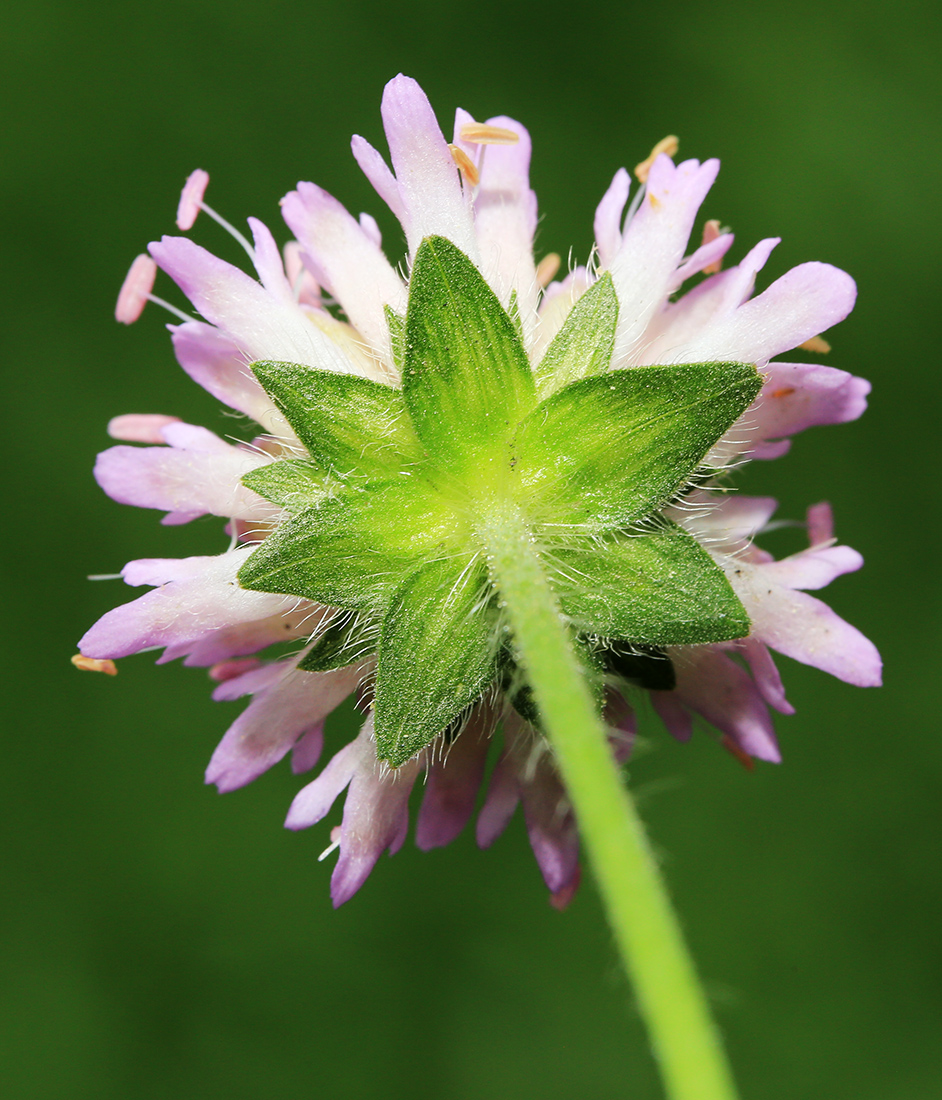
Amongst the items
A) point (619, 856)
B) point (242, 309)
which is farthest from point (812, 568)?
point (242, 309)

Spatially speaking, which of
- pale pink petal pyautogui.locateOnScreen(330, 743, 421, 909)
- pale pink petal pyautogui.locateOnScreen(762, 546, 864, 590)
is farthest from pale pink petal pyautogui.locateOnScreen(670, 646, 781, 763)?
pale pink petal pyautogui.locateOnScreen(330, 743, 421, 909)

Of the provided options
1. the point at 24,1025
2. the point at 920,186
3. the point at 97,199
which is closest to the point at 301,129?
the point at 97,199

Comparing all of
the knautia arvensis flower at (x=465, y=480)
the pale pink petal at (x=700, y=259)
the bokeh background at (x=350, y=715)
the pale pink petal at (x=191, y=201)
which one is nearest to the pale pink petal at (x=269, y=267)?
the knautia arvensis flower at (x=465, y=480)

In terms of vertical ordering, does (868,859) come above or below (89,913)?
below

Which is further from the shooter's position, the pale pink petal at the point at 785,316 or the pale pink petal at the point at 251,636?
the pale pink petal at the point at 251,636

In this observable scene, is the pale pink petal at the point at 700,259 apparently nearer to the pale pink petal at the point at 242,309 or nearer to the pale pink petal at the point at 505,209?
the pale pink petal at the point at 505,209

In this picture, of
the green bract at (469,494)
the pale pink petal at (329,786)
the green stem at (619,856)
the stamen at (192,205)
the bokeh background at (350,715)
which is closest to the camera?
the green stem at (619,856)

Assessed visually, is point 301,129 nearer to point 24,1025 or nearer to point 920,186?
point 920,186
